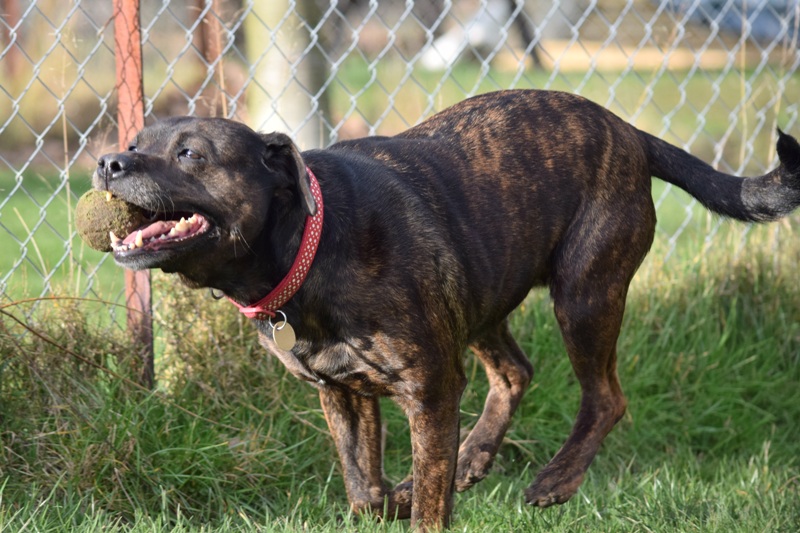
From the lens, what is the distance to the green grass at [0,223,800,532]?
389 centimetres

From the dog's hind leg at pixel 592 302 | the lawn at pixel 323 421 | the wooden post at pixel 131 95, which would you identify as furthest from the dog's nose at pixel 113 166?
the dog's hind leg at pixel 592 302

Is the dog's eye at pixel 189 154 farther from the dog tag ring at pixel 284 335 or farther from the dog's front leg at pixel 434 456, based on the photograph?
the dog's front leg at pixel 434 456

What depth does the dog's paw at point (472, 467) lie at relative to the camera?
4305 millimetres

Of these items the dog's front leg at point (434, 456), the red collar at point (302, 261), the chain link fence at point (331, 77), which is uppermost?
the chain link fence at point (331, 77)

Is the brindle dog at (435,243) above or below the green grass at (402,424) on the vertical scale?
above

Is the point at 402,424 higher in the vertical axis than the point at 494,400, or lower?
lower

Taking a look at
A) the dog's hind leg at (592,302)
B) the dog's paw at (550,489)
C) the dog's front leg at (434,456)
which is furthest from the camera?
the dog's hind leg at (592,302)

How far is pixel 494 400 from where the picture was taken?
4492 millimetres

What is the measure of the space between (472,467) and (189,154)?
1.78 meters

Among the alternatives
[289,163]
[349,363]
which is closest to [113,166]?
[289,163]

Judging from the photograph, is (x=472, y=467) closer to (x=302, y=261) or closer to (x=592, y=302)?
(x=592, y=302)

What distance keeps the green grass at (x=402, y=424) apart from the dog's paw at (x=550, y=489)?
6 centimetres

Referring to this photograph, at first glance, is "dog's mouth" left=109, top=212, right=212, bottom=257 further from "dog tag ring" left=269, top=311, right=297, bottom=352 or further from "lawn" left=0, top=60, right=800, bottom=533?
"lawn" left=0, top=60, right=800, bottom=533

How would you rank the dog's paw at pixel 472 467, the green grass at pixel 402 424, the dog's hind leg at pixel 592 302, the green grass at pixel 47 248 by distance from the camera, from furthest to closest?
the green grass at pixel 47 248, the dog's paw at pixel 472 467, the dog's hind leg at pixel 592 302, the green grass at pixel 402 424
